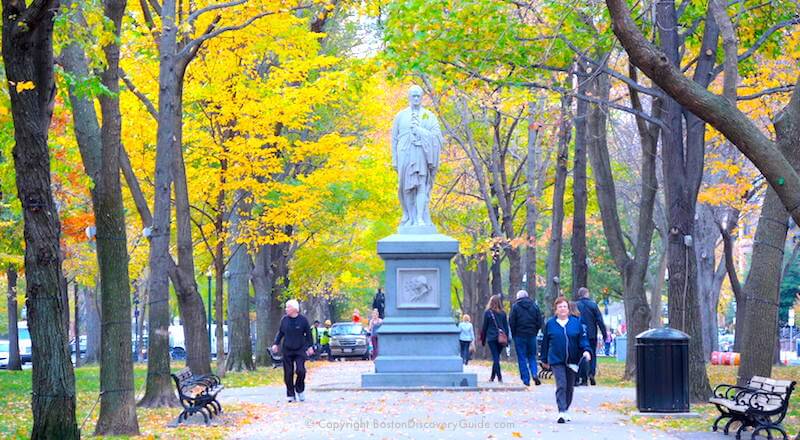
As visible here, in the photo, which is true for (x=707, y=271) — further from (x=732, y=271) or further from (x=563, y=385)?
(x=563, y=385)

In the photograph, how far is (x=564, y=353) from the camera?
16.2m

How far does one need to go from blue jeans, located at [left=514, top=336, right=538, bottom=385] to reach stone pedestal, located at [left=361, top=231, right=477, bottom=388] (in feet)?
5.12

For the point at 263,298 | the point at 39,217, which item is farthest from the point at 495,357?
the point at 39,217

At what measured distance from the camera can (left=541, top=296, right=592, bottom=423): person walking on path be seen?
53.3 feet

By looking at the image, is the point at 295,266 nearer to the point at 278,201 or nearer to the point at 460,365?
the point at 278,201

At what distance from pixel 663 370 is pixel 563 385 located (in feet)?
5.40

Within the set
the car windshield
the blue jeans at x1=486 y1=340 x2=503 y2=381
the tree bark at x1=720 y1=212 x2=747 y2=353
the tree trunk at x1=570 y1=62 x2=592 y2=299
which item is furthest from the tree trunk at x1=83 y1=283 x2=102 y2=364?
the blue jeans at x1=486 y1=340 x2=503 y2=381

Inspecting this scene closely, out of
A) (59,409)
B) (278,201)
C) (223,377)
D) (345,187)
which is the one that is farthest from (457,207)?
(59,409)

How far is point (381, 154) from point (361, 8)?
1758cm

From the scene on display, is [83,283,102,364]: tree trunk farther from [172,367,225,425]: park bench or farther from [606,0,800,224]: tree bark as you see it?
[606,0,800,224]: tree bark

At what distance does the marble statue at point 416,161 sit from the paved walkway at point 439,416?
13.2 feet

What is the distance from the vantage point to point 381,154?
1571 inches

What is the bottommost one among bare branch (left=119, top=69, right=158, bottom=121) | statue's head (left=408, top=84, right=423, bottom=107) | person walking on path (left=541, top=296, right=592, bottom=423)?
person walking on path (left=541, top=296, right=592, bottom=423)
